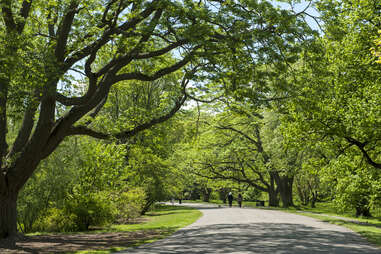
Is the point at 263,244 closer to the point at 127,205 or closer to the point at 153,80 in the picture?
the point at 153,80

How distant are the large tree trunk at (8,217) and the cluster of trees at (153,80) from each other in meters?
0.04

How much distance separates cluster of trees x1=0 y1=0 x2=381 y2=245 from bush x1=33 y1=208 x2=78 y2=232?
8 centimetres

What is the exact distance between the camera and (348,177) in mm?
17094

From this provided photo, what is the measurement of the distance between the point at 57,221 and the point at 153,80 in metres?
9.14

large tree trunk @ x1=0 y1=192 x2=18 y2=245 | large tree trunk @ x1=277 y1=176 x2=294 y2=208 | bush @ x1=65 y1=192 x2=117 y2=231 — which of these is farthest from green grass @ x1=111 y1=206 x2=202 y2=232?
large tree trunk @ x1=277 y1=176 x2=294 y2=208

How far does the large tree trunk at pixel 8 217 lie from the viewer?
13.2 metres

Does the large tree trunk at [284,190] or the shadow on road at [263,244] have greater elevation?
the large tree trunk at [284,190]

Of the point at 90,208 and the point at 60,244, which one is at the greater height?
the point at 90,208

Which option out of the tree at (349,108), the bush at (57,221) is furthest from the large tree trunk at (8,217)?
the tree at (349,108)

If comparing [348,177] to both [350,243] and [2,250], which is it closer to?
[350,243]

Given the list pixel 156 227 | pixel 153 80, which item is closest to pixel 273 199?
pixel 156 227

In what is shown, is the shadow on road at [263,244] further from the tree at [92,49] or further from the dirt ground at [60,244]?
the tree at [92,49]

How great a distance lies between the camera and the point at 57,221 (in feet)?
59.1

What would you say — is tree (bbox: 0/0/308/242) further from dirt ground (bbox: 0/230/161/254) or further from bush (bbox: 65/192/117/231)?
bush (bbox: 65/192/117/231)
